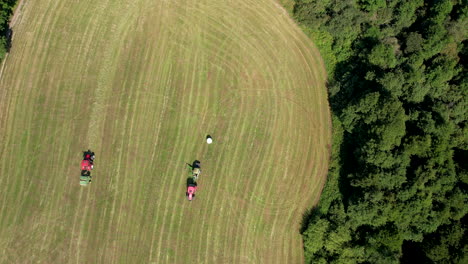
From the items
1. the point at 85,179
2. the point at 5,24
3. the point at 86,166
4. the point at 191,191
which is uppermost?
the point at 5,24

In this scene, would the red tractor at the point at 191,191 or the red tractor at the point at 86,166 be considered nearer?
the red tractor at the point at 191,191

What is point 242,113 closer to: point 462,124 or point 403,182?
point 403,182

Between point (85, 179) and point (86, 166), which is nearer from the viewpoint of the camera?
point (85, 179)

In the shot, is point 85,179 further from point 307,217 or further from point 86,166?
point 307,217

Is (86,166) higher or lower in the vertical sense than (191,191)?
higher

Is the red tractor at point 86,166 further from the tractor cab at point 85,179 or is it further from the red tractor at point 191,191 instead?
the red tractor at point 191,191

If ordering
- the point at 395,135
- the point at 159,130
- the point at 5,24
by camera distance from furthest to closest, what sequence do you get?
the point at 5,24 < the point at 159,130 < the point at 395,135

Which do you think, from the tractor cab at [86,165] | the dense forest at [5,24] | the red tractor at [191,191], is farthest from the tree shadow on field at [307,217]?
the dense forest at [5,24]

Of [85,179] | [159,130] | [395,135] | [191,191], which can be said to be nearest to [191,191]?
[191,191]
